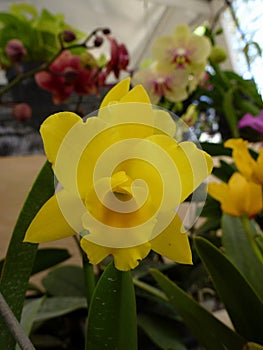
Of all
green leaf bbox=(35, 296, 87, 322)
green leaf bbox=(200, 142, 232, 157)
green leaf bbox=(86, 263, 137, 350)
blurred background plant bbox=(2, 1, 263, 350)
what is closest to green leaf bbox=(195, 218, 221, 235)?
blurred background plant bbox=(2, 1, 263, 350)

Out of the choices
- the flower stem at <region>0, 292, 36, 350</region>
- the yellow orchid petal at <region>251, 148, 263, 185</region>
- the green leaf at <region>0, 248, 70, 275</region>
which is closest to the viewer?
the flower stem at <region>0, 292, 36, 350</region>

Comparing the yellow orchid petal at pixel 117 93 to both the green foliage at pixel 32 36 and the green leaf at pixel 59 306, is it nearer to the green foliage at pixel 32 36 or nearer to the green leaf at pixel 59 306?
the green leaf at pixel 59 306

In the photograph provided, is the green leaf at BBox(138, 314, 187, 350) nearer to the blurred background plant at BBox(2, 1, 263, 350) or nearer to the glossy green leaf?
the blurred background plant at BBox(2, 1, 263, 350)

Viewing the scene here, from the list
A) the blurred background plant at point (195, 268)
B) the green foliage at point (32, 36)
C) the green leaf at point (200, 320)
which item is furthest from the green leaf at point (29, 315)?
the green foliage at point (32, 36)

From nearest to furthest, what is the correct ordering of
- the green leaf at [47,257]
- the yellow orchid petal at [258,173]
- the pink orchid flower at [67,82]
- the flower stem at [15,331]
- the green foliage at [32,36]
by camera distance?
the flower stem at [15,331]
the yellow orchid petal at [258,173]
the green leaf at [47,257]
the pink orchid flower at [67,82]
the green foliage at [32,36]

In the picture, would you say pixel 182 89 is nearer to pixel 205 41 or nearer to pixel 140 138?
pixel 205 41

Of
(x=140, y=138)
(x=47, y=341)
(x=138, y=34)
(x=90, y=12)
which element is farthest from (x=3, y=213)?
(x=138, y=34)
